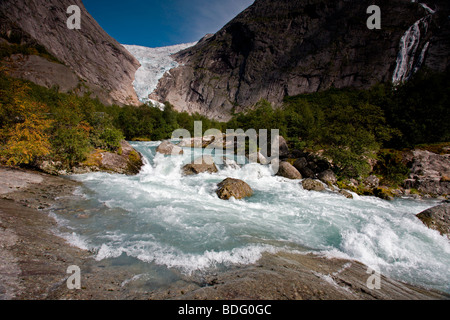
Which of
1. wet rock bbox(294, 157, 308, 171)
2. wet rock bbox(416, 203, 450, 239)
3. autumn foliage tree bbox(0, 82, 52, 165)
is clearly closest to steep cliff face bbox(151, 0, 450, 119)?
wet rock bbox(294, 157, 308, 171)

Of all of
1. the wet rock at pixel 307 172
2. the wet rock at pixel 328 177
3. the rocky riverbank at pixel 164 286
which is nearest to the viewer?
the rocky riverbank at pixel 164 286

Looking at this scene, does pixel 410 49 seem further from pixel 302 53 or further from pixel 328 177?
pixel 328 177

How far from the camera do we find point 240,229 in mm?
6375

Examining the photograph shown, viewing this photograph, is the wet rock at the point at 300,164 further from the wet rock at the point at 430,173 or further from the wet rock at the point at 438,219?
the wet rock at the point at 438,219

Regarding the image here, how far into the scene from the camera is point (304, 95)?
90.6 meters

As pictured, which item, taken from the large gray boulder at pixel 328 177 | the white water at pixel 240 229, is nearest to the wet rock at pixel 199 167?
the white water at pixel 240 229

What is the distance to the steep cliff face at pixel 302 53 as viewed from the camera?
67500mm

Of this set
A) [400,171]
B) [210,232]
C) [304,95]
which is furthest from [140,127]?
[304,95]

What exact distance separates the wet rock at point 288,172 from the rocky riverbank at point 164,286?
408 inches

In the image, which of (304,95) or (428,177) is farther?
(304,95)

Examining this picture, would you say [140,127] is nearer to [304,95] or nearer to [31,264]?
[31,264]

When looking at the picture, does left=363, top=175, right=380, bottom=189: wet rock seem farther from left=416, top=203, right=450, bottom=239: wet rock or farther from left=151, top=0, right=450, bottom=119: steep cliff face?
left=151, top=0, right=450, bottom=119: steep cliff face

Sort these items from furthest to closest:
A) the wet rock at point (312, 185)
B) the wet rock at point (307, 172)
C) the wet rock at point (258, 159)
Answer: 1. the wet rock at point (258, 159)
2. the wet rock at point (307, 172)
3. the wet rock at point (312, 185)
